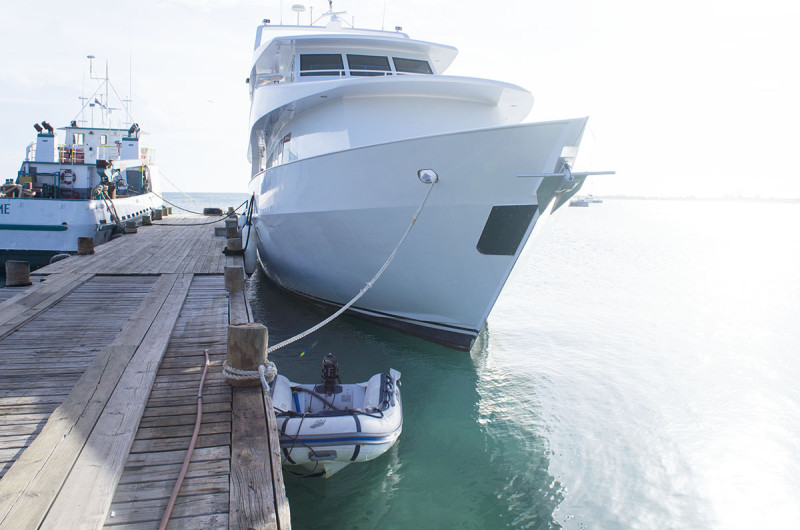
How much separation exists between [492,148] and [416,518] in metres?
4.32

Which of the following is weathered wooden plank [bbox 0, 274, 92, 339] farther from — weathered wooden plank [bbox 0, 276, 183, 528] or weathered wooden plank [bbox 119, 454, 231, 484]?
weathered wooden plank [bbox 119, 454, 231, 484]

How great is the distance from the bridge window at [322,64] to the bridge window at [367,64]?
0.73 feet

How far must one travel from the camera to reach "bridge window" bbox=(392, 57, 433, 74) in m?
10.9

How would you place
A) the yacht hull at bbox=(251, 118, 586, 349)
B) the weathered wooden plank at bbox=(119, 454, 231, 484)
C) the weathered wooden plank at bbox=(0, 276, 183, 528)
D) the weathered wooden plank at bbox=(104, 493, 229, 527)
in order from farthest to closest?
1. the yacht hull at bbox=(251, 118, 586, 349)
2. the weathered wooden plank at bbox=(119, 454, 231, 484)
3. the weathered wooden plank at bbox=(104, 493, 229, 527)
4. the weathered wooden plank at bbox=(0, 276, 183, 528)

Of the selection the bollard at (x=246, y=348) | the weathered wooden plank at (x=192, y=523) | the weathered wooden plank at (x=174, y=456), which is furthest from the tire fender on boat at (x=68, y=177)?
the weathered wooden plank at (x=192, y=523)

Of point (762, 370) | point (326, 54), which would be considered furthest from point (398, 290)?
point (762, 370)

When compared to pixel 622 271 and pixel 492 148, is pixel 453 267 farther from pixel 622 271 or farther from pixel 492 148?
pixel 622 271

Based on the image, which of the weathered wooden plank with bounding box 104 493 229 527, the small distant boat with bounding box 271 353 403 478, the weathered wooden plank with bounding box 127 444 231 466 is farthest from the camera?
the small distant boat with bounding box 271 353 403 478

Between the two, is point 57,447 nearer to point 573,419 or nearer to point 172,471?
point 172,471

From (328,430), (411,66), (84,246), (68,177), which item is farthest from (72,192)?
(328,430)

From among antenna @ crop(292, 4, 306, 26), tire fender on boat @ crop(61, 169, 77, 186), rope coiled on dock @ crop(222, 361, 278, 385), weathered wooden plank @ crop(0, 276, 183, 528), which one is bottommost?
weathered wooden plank @ crop(0, 276, 183, 528)

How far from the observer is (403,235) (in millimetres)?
7703

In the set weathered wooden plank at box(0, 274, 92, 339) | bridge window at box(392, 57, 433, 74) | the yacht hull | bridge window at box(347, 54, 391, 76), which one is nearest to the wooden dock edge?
weathered wooden plank at box(0, 274, 92, 339)

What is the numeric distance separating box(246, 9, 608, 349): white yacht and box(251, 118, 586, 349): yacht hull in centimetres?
2
